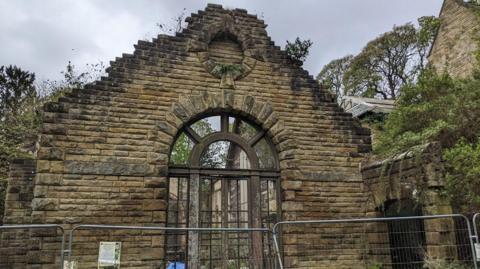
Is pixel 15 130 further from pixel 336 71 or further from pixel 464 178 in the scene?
pixel 336 71

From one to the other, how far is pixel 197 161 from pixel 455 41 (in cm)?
1482

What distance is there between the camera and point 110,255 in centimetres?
666

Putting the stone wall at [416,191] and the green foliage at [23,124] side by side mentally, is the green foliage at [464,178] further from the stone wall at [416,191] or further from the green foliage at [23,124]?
the green foliage at [23,124]

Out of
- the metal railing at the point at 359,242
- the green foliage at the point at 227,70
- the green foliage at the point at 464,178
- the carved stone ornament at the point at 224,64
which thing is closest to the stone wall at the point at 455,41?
the green foliage at the point at 464,178

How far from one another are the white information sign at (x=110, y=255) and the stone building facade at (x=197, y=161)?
375 mm

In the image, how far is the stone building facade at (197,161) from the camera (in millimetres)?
7312

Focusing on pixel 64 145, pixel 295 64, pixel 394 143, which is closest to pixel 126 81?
pixel 64 145

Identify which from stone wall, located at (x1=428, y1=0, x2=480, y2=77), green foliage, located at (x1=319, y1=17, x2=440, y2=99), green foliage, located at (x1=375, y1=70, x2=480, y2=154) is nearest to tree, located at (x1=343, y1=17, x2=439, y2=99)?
green foliage, located at (x1=319, y1=17, x2=440, y2=99)

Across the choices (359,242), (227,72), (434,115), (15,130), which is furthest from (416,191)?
(15,130)

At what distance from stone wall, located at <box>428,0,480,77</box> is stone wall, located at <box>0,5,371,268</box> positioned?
1006 centimetres

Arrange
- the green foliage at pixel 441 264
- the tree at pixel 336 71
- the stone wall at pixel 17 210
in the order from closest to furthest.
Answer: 1. the green foliage at pixel 441 264
2. the stone wall at pixel 17 210
3. the tree at pixel 336 71

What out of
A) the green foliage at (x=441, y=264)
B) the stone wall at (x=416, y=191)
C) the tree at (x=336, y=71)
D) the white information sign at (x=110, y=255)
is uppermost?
the tree at (x=336, y=71)

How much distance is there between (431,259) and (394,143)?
10.5ft

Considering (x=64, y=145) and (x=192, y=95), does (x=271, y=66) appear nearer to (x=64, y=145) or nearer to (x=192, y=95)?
(x=192, y=95)
